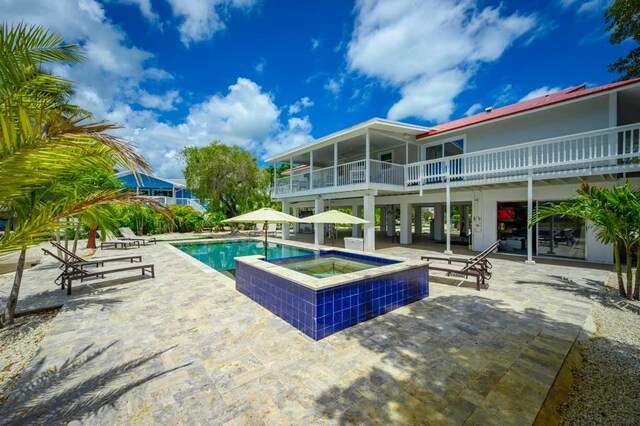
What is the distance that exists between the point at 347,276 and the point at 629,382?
12.7 ft

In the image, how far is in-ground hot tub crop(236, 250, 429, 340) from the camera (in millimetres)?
4469

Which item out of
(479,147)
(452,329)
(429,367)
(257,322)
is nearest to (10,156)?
(257,322)

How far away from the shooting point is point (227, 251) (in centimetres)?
1545

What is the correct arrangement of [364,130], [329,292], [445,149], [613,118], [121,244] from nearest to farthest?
[329,292] < [613,118] < [364,130] < [445,149] < [121,244]

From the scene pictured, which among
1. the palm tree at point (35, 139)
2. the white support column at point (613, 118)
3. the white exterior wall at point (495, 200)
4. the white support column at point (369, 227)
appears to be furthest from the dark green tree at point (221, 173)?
the white support column at point (613, 118)

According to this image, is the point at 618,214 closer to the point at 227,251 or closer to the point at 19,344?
the point at 19,344

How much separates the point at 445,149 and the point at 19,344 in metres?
17.5

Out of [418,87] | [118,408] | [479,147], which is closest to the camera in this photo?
[118,408]

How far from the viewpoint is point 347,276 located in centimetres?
501

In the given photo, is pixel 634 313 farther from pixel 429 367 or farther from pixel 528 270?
pixel 429 367

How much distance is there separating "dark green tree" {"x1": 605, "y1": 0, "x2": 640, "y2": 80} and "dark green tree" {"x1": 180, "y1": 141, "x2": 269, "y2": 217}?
24774 mm

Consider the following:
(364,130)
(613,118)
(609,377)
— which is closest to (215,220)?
(364,130)

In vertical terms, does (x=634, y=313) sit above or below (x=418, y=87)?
below

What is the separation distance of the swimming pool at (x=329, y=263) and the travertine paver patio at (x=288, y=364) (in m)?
2.27
